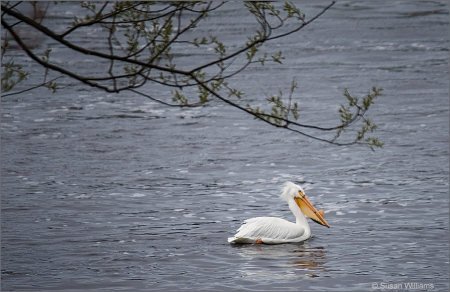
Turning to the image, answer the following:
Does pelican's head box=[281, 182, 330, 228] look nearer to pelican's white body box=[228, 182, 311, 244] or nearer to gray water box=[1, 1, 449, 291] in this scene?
pelican's white body box=[228, 182, 311, 244]

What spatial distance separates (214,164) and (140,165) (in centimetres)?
112

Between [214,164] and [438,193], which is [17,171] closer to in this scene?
[214,164]

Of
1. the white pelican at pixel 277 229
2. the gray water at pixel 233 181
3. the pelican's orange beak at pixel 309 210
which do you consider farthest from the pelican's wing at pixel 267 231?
the pelican's orange beak at pixel 309 210

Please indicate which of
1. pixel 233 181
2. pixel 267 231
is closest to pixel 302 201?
pixel 267 231

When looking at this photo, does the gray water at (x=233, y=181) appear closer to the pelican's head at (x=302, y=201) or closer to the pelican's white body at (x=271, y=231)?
the pelican's white body at (x=271, y=231)

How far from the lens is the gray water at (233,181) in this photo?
7355 millimetres

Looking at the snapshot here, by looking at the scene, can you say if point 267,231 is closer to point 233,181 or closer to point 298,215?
point 298,215

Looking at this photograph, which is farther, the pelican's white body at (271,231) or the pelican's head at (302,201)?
the pelican's head at (302,201)

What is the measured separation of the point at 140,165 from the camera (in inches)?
469

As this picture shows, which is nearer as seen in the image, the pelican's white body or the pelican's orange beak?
the pelican's white body

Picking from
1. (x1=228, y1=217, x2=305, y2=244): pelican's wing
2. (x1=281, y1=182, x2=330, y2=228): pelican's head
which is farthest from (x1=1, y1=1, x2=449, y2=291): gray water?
(x1=281, y1=182, x2=330, y2=228): pelican's head

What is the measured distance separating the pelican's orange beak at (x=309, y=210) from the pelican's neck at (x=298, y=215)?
0.05m

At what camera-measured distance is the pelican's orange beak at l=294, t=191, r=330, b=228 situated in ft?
28.5

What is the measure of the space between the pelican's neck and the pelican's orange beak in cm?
5
